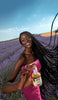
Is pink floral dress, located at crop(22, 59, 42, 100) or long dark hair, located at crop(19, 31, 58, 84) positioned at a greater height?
long dark hair, located at crop(19, 31, 58, 84)

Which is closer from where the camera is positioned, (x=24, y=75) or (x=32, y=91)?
(x=24, y=75)

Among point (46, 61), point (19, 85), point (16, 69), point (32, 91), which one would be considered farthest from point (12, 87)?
point (46, 61)

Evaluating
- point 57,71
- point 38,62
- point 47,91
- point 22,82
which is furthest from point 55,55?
point 22,82

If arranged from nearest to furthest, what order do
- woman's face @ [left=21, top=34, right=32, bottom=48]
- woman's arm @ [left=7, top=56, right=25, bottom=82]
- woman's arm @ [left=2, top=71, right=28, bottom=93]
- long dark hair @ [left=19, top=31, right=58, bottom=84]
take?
1. woman's arm @ [left=2, top=71, right=28, bottom=93]
2. woman's arm @ [left=7, top=56, right=25, bottom=82]
3. woman's face @ [left=21, top=34, right=32, bottom=48]
4. long dark hair @ [left=19, top=31, right=58, bottom=84]

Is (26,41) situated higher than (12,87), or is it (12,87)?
(26,41)

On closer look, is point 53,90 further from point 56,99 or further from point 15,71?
point 15,71

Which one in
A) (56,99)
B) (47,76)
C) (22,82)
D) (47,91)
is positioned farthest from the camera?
(47,91)

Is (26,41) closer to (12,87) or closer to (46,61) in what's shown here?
(46,61)

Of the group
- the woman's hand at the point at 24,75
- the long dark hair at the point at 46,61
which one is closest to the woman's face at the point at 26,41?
the long dark hair at the point at 46,61

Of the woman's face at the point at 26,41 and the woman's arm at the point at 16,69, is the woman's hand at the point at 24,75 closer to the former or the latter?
the woman's arm at the point at 16,69

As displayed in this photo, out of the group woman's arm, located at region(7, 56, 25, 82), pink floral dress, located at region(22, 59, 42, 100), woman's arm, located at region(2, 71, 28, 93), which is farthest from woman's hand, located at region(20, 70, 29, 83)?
pink floral dress, located at region(22, 59, 42, 100)

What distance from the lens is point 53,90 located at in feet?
7.47

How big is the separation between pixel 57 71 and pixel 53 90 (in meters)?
0.64

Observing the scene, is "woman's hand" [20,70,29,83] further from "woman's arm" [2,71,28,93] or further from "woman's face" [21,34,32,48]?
"woman's face" [21,34,32,48]
